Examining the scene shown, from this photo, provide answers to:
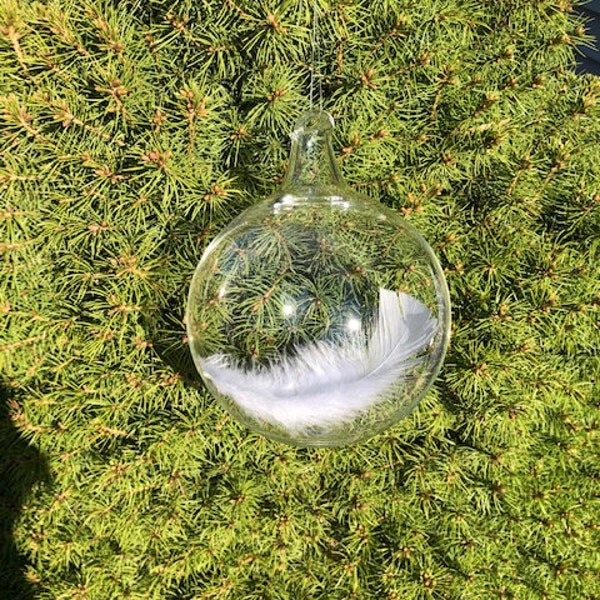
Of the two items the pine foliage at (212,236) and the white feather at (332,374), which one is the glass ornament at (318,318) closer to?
the white feather at (332,374)

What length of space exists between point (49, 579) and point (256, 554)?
1.22 ft

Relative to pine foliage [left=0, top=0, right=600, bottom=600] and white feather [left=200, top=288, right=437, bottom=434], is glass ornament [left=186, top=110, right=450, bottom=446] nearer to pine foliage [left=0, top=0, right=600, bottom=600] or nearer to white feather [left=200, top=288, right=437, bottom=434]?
white feather [left=200, top=288, right=437, bottom=434]

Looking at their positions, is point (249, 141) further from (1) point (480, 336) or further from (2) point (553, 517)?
(2) point (553, 517)

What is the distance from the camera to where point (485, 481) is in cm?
96

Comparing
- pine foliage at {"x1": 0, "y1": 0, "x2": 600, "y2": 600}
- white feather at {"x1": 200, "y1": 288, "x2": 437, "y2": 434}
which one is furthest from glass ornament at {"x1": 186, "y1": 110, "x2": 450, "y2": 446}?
pine foliage at {"x1": 0, "y1": 0, "x2": 600, "y2": 600}

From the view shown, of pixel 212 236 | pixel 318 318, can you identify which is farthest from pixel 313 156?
pixel 212 236

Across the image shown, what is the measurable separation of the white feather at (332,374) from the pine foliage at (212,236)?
1.13 ft

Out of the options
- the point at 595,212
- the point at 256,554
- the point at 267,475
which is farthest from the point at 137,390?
the point at 595,212

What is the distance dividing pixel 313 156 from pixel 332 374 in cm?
22

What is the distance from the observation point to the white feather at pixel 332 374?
48cm

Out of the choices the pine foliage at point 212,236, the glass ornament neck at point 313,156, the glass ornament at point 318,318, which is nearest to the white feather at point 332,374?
the glass ornament at point 318,318

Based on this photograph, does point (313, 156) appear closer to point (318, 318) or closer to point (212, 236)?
point (318, 318)

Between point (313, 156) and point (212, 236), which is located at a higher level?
point (313, 156)

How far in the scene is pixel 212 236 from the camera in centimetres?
79
